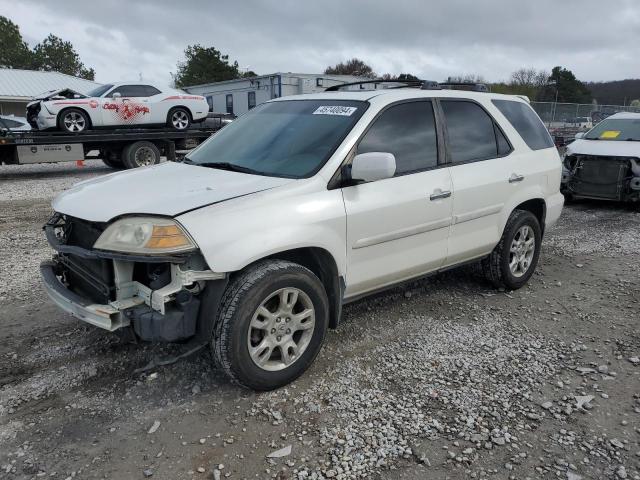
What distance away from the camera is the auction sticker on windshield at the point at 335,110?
146 inches

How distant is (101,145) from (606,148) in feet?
38.1

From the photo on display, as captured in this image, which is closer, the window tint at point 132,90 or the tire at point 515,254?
the tire at point 515,254

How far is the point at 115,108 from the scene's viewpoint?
45.3ft

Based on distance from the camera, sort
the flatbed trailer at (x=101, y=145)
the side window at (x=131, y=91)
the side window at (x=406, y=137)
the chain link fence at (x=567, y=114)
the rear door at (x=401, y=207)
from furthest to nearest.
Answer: the chain link fence at (x=567, y=114), the side window at (x=131, y=91), the flatbed trailer at (x=101, y=145), the side window at (x=406, y=137), the rear door at (x=401, y=207)

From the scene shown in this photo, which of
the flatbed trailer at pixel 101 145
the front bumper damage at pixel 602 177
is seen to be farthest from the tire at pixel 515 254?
the flatbed trailer at pixel 101 145

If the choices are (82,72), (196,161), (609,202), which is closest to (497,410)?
(196,161)

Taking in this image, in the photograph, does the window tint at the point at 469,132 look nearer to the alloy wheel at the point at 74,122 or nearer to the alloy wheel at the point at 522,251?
the alloy wheel at the point at 522,251

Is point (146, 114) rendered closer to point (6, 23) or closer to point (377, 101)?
point (377, 101)

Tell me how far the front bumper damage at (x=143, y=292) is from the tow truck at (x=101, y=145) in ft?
35.6

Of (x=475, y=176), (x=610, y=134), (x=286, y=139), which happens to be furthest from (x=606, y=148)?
(x=286, y=139)

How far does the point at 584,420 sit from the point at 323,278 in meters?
1.75

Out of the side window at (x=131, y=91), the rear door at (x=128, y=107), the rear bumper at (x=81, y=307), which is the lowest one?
the rear bumper at (x=81, y=307)

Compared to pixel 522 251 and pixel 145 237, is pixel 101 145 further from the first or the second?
pixel 145 237

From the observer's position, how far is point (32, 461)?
2572 millimetres
